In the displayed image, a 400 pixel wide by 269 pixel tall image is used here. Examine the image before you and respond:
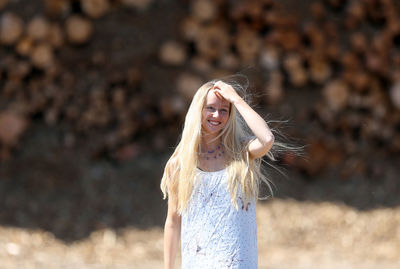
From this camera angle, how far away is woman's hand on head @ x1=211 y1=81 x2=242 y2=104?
210 centimetres

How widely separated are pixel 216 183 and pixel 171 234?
0.25m

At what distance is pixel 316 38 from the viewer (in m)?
5.54

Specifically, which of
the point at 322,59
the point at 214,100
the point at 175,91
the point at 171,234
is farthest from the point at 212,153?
the point at 322,59

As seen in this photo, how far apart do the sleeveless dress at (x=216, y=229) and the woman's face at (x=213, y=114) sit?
0.16m

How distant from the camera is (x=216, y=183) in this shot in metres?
2.07

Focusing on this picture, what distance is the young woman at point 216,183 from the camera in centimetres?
203

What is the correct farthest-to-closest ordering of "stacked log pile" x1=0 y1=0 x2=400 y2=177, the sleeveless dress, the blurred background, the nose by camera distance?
"stacked log pile" x1=0 y1=0 x2=400 y2=177, the blurred background, the nose, the sleeveless dress

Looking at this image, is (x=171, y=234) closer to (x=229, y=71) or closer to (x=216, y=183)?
(x=216, y=183)

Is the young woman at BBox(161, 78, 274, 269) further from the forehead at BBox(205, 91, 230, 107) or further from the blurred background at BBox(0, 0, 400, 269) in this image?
the blurred background at BBox(0, 0, 400, 269)

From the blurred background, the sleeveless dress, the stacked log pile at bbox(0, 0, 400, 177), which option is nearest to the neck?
the sleeveless dress

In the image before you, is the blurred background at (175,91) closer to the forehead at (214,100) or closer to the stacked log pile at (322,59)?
the stacked log pile at (322,59)

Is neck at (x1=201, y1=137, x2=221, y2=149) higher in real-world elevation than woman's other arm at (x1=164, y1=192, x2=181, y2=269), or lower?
higher

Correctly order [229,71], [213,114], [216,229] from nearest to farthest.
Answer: [216,229] < [213,114] < [229,71]

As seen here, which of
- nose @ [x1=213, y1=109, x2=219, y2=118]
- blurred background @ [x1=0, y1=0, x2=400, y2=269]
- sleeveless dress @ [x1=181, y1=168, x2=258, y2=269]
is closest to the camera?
sleeveless dress @ [x1=181, y1=168, x2=258, y2=269]
